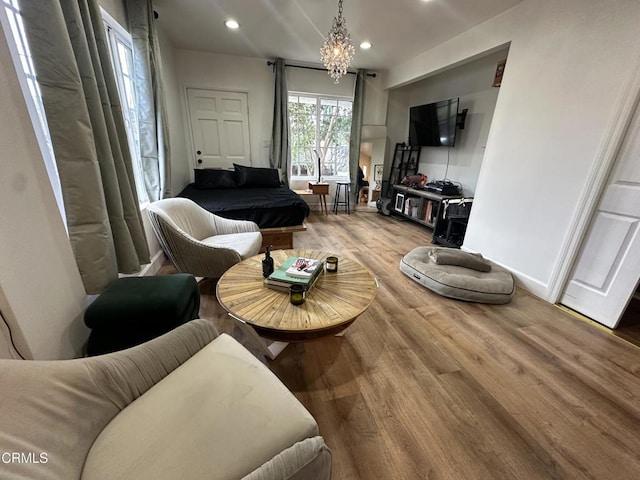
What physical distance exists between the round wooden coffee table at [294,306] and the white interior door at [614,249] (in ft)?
6.11

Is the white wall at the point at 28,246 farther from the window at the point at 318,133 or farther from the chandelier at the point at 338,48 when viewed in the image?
the window at the point at 318,133

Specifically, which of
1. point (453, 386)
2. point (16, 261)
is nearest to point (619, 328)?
point (453, 386)

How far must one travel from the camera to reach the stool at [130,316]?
1211mm

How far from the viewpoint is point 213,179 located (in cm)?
382

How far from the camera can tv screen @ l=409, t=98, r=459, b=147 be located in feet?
12.5

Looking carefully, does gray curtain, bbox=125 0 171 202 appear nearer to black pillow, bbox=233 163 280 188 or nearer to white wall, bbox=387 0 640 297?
black pillow, bbox=233 163 280 188

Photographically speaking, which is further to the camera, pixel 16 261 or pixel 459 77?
pixel 459 77

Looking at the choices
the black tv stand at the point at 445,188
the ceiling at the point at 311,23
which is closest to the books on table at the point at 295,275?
the ceiling at the point at 311,23

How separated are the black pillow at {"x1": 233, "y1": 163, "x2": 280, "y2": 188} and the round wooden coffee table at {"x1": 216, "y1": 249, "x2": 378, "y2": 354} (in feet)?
8.29

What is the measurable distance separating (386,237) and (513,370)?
2432mm

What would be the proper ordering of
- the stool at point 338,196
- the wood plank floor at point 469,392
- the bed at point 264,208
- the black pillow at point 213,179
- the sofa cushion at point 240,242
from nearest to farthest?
the wood plank floor at point 469,392, the sofa cushion at point 240,242, the bed at point 264,208, the black pillow at point 213,179, the stool at point 338,196

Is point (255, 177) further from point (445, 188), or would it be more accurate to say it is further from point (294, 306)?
point (294, 306)

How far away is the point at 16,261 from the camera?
40.2 inches

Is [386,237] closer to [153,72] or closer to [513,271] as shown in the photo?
[513,271]
